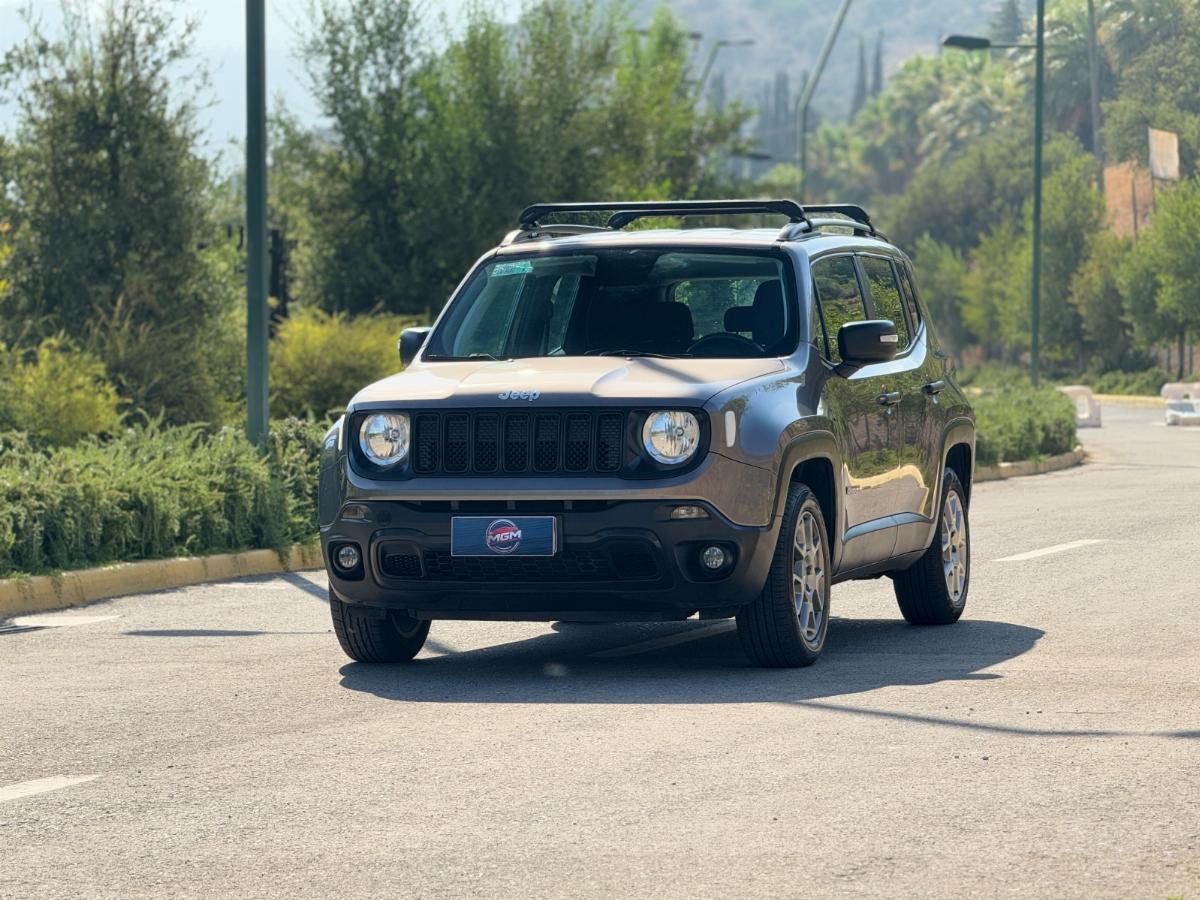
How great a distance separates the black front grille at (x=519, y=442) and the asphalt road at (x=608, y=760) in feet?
2.98

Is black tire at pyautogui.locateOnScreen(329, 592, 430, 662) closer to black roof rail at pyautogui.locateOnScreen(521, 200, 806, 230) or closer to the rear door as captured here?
the rear door

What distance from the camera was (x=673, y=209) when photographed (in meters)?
11.0

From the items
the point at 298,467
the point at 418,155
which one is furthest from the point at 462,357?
the point at 418,155

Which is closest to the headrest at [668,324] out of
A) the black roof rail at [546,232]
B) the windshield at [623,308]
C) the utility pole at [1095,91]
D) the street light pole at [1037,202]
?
the windshield at [623,308]

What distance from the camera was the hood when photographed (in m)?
9.73

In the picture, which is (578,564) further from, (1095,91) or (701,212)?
(1095,91)

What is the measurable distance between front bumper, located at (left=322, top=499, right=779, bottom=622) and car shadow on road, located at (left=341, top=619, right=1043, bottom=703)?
12.9 inches

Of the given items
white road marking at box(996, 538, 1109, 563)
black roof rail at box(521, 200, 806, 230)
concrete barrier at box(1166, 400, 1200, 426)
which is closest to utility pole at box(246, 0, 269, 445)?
white road marking at box(996, 538, 1109, 563)

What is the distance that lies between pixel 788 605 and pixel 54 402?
13.3 meters

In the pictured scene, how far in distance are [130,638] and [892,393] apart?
13.3 ft

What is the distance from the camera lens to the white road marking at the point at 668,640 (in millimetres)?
11164

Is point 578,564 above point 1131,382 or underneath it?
above

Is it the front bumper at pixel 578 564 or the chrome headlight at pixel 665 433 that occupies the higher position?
the chrome headlight at pixel 665 433

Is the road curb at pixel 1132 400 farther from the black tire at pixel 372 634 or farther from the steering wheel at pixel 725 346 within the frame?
the black tire at pixel 372 634
